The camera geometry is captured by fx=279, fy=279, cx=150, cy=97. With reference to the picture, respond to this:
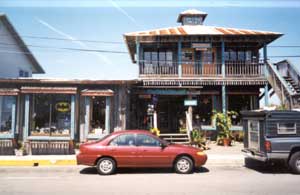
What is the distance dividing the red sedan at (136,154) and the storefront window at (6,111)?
699cm

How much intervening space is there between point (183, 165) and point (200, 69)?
1059cm

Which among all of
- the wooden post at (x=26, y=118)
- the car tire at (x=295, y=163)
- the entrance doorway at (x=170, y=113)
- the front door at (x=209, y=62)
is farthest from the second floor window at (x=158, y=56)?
the car tire at (x=295, y=163)

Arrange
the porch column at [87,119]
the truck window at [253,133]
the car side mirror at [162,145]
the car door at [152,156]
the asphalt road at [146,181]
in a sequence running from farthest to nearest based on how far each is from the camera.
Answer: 1. the porch column at [87,119]
2. the truck window at [253,133]
3. the car side mirror at [162,145]
4. the car door at [152,156]
5. the asphalt road at [146,181]

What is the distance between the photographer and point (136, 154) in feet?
31.9

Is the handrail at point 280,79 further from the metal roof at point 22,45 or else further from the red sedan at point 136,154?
the metal roof at point 22,45

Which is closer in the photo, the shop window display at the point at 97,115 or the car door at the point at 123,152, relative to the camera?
the car door at the point at 123,152

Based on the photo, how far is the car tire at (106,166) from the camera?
9.59 meters

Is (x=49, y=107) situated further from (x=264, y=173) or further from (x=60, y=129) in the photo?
(x=264, y=173)

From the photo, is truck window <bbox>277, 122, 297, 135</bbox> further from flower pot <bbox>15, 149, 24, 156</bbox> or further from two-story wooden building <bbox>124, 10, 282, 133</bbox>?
flower pot <bbox>15, 149, 24, 156</bbox>

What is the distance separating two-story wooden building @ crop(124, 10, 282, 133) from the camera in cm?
1803

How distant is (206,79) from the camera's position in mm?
18156

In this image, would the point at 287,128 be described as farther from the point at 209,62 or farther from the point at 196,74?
the point at 209,62

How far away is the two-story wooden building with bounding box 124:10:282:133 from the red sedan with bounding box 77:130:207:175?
7597 millimetres

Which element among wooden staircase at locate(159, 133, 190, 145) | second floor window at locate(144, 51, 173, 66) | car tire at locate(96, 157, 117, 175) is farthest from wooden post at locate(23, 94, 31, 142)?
second floor window at locate(144, 51, 173, 66)
